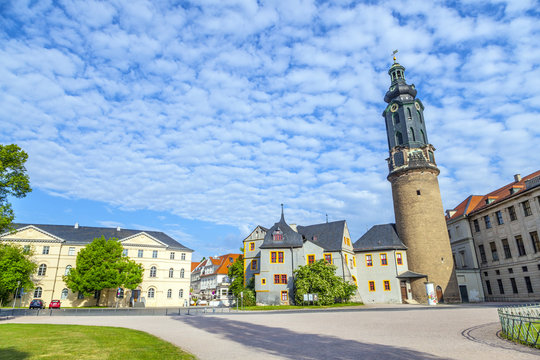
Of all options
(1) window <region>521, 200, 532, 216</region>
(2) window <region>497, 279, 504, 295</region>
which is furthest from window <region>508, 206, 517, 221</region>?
(2) window <region>497, 279, 504, 295</region>

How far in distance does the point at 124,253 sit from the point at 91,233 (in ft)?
27.9

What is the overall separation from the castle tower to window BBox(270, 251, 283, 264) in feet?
55.2

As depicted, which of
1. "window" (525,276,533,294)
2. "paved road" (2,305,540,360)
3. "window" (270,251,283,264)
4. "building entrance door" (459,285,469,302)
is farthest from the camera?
"building entrance door" (459,285,469,302)

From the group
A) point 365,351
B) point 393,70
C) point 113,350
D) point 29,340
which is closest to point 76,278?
point 29,340

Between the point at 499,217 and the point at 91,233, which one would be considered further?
the point at 91,233

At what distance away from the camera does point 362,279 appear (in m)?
45.2

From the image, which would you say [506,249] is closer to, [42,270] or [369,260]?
[369,260]

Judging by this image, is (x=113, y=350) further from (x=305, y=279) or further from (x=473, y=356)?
(x=305, y=279)

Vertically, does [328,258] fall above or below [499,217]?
below

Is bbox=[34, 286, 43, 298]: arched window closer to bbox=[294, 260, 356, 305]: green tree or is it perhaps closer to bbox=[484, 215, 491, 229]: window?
bbox=[294, 260, 356, 305]: green tree

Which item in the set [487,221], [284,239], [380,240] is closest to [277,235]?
[284,239]

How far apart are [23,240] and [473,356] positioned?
200 ft

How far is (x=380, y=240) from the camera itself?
46.1m

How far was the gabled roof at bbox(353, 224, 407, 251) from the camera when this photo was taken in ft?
146
